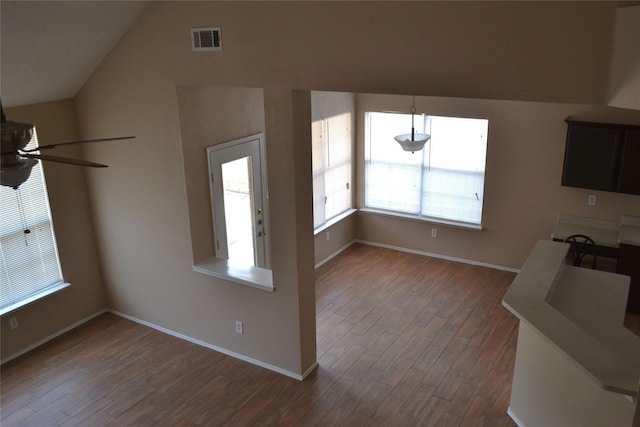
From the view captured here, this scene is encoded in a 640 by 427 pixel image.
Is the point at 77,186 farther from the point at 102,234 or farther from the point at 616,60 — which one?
the point at 616,60

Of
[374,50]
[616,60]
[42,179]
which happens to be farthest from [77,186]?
[616,60]

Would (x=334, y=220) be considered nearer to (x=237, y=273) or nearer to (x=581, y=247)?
(x=237, y=273)

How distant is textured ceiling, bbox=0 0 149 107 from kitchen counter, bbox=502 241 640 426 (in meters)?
4.00

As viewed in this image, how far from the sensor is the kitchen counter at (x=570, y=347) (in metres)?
3.22

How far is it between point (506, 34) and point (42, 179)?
466 cm

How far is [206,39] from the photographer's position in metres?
4.56

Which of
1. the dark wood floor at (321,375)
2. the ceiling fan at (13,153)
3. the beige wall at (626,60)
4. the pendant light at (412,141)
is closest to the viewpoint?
the ceiling fan at (13,153)

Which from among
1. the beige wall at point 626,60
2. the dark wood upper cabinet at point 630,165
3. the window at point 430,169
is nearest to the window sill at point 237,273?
the beige wall at point 626,60

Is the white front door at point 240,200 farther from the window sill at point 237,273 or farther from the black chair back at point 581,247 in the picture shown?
the black chair back at point 581,247

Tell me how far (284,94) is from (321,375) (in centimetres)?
267

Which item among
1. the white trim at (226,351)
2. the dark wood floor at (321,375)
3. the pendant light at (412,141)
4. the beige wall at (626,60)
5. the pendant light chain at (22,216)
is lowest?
the dark wood floor at (321,375)

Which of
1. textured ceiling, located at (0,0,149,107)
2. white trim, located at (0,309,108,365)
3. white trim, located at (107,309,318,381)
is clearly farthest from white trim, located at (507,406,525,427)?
textured ceiling, located at (0,0,149,107)

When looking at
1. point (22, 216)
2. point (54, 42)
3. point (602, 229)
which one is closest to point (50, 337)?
point (22, 216)

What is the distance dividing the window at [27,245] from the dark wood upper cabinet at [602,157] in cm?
590
